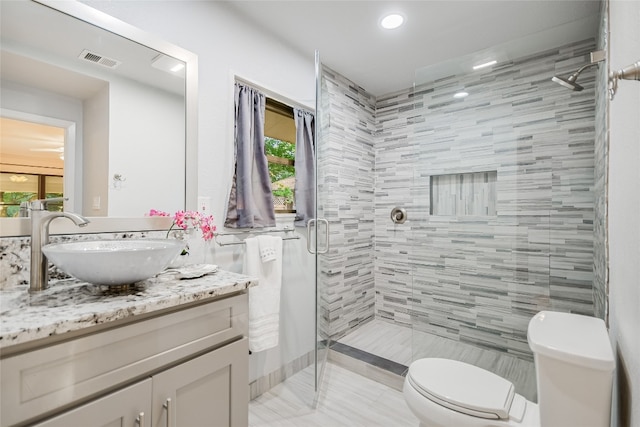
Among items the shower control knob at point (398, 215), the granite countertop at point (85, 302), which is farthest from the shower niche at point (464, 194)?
the granite countertop at point (85, 302)

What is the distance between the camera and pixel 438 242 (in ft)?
7.30

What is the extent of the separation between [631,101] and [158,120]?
1.80 m

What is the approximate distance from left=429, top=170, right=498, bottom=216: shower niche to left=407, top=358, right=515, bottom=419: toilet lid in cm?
105

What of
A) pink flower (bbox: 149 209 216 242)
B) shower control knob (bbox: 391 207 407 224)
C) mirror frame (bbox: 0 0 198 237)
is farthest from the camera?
shower control knob (bbox: 391 207 407 224)

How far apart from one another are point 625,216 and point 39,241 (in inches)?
75.8

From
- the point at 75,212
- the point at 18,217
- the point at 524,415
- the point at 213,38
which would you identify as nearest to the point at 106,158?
the point at 75,212

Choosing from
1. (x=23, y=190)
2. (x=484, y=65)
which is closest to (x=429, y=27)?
(x=484, y=65)

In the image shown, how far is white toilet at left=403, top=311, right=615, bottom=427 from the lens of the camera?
0.92 m

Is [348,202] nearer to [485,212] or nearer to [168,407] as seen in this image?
[485,212]

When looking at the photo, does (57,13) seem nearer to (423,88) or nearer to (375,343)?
(423,88)

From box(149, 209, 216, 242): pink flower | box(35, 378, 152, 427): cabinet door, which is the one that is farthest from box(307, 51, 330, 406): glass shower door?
box(35, 378, 152, 427): cabinet door

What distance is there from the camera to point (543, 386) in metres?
1.01

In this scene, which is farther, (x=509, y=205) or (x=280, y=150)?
(x=280, y=150)

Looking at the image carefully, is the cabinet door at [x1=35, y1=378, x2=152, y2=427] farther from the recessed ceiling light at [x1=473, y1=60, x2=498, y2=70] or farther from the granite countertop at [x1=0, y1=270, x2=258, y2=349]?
the recessed ceiling light at [x1=473, y1=60, x2=498, y2=70]
